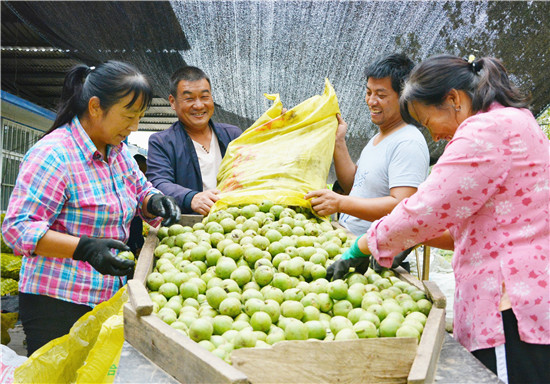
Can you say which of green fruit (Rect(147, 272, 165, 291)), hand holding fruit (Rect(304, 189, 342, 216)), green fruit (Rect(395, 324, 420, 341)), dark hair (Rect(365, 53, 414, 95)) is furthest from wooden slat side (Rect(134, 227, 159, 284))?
dark hair (Rect(365, 53, 414, 95))

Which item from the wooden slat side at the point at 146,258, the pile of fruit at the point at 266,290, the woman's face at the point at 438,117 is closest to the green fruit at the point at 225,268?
the pile of fruit at the point at 266,290

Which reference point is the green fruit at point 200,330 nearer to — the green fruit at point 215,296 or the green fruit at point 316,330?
the green fruit at point 215,296

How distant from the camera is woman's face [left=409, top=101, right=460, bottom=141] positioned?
6.02ft

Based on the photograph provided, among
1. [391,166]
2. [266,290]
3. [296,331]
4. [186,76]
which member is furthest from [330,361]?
[186,76]

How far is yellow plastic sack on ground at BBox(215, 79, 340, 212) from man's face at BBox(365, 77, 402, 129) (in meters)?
0.39

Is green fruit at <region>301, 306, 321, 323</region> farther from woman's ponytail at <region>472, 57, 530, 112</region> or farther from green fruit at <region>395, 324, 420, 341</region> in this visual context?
woman's ponytail at <region>472, 57, 530, 112</region>

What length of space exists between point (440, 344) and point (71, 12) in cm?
435

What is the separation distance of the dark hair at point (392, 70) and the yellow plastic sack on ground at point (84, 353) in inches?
75.1

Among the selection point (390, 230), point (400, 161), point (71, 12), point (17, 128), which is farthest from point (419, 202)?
point (17, 128)

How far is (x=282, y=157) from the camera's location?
315 cm

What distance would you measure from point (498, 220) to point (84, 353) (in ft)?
5.97

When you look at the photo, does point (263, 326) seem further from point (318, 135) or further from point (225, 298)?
point (318, 135)

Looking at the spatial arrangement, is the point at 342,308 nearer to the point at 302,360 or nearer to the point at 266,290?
the point at 266,290

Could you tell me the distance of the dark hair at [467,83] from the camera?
171 cm
